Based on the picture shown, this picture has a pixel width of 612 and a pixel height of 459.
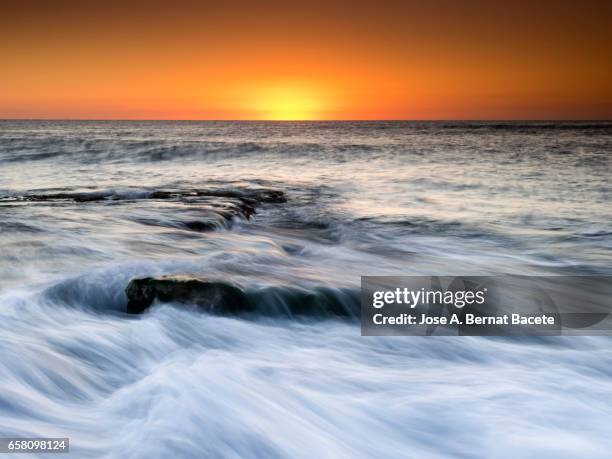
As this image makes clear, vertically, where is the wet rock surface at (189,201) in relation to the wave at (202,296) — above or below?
above

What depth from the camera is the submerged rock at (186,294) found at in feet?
13.9

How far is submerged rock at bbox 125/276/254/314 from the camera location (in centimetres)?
423

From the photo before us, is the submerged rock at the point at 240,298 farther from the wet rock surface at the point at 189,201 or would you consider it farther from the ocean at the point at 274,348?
the wet rock surface at the point at 189,201

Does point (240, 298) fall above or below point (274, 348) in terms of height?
above

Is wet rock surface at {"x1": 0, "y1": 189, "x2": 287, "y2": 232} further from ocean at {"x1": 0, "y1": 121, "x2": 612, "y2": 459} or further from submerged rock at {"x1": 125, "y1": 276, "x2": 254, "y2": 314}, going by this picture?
submerged rock at {"x1": 125, "y1": 276, "x2": 254, "y2": 314}

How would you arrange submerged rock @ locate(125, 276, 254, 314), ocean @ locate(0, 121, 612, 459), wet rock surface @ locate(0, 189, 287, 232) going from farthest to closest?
wet rock surface @ locate(0, 189, 287, 232) → submerged rock @ locate(125, 276, 254, 314) → ocean @ locate(0, 121, 612, 459)

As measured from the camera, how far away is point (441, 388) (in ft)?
11.3

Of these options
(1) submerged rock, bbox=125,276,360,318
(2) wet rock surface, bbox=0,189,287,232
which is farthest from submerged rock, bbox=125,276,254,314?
(2) wet rock surface, bbox=0,189,287,232

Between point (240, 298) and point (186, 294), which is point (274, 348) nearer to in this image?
point (240, 298)

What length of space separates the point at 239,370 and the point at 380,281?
2.53m

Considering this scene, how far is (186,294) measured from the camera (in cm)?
430

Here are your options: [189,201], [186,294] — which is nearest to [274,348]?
[186,294]

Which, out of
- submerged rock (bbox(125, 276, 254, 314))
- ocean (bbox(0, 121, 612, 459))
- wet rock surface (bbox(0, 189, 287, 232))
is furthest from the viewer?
wet rock surface (bbox(0, 189, 287, 232))

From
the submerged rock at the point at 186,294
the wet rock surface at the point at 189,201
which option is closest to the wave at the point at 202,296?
the submerged rock at the point at 186,294
